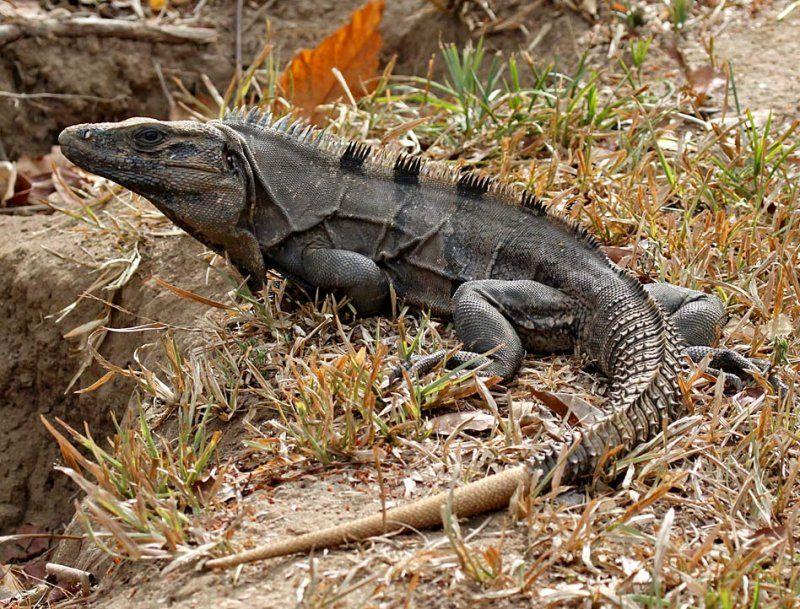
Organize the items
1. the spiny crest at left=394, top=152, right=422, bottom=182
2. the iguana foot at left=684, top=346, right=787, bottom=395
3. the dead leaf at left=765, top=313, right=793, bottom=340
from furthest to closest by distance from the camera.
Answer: the spiny crest at left=394, top=152, right=422, bottom=182 → the dead leaf at left=765, top=313, right=793, bottom=340 → the iguana foot at left=684, top=346, right=787, bottom=395

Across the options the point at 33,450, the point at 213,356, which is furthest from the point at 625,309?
the point at 33,450

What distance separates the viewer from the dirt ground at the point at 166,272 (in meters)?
3.44

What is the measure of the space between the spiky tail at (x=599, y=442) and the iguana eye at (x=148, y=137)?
2.40 meters

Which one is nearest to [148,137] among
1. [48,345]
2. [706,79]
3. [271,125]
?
[271,125]

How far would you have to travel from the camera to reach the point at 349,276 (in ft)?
16.3

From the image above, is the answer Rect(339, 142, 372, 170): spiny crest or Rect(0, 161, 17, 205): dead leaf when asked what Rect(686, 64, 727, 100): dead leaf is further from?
Rect(0, 161, 17, 205): dead leaf

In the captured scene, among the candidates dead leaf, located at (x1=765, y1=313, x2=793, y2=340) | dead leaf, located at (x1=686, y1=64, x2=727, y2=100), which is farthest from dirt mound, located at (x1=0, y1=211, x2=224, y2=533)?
dead leaf, located at (x1=686, y1=64, x2=727, y2=100)

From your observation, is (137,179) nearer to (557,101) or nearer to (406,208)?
(406,208)

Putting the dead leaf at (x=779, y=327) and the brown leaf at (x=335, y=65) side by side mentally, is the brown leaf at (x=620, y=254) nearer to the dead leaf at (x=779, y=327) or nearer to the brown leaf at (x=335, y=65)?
the dead leaf at (x=779, y=327)

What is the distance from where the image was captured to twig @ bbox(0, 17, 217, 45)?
8.69 m

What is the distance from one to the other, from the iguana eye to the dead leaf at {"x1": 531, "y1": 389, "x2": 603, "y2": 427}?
229cm

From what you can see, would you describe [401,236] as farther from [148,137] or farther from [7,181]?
[7,181]

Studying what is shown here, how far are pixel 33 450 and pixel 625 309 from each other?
166 inches

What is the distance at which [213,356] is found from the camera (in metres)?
5.02
